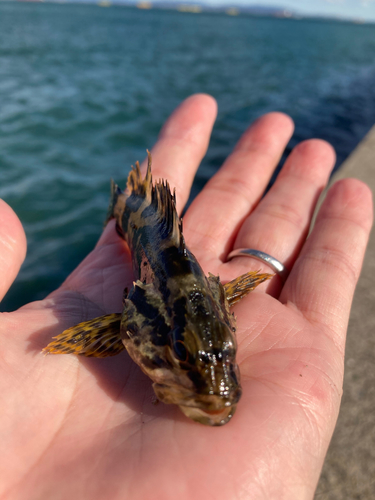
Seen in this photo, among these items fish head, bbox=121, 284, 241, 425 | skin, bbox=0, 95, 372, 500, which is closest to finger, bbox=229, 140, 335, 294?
skin, bbox=0, 95, 372, 500

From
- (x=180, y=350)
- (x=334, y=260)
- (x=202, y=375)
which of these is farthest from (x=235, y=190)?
(x=202, y=375)

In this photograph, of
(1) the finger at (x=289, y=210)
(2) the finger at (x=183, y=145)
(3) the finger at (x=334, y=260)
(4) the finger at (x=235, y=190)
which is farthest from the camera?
(2) the finger at (x=183, y=145)

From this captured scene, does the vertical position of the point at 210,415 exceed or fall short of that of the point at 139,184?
it falls short

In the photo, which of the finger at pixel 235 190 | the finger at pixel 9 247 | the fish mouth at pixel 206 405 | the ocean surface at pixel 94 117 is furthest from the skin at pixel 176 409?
the ocean surface at pixel 94 117

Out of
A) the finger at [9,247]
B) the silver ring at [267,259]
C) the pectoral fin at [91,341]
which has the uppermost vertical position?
the finger at [9,247]

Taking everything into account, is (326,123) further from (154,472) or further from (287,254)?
(154,472)

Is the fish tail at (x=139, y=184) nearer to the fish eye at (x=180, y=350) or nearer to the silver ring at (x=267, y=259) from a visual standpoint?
the silver ring at (x=267, y=259)

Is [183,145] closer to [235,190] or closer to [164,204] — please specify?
[235,190]
